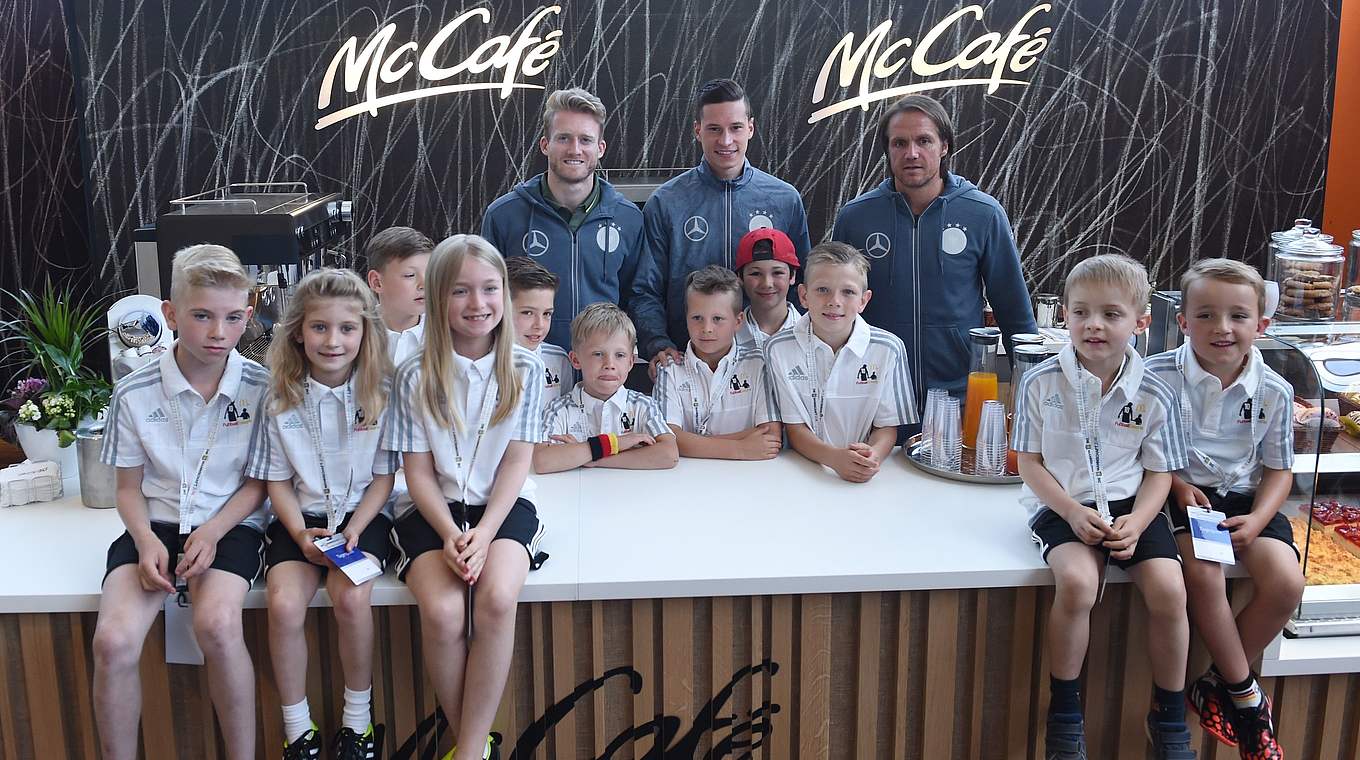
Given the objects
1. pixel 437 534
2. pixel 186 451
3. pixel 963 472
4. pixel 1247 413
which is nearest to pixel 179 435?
pixel 186 451

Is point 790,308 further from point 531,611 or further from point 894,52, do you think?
point 894,52

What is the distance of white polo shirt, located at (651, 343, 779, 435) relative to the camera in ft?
9.29

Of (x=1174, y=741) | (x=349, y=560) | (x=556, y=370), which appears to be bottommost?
(x=1174, y=741)

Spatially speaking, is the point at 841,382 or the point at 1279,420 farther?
the point at 841,382

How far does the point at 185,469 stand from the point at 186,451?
0.03m

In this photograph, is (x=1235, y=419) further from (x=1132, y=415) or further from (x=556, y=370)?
(x=556, y=370)

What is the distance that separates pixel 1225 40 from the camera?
527cm

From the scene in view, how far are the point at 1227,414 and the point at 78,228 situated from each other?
15.8ft

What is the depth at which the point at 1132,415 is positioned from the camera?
2254mm

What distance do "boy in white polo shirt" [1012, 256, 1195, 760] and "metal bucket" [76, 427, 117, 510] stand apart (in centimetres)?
194

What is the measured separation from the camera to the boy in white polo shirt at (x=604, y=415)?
269 centimetres

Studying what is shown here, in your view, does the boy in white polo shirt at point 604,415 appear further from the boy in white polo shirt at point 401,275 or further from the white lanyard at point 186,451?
the white lanyard at point 186,451

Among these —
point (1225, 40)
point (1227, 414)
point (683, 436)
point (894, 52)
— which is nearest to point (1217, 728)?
point (1227, 414)

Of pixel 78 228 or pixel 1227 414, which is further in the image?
pixel 78 228
